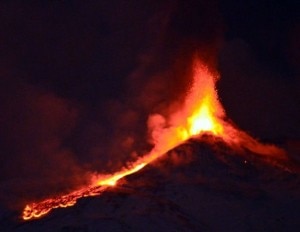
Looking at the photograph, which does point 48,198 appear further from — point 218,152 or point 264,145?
point 264,145

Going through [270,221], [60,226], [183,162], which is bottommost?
[270,221]

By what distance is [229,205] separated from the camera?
Result: 65.2m

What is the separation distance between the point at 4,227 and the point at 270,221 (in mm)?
19754

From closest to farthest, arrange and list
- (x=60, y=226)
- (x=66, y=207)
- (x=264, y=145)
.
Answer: (x=60, y=226), (x=66, y=207), (x=264, y=145)

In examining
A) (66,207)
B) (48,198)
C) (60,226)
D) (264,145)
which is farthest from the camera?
(264,145)

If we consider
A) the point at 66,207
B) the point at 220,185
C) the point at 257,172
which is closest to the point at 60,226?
the point at 66,207

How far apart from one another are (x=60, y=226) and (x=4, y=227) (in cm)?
533

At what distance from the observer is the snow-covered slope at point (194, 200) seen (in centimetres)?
6094

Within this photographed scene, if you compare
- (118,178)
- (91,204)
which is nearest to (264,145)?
(118,178)

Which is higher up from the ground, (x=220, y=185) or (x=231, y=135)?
(x=231, y=135)

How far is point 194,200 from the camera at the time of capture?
64.9 meters

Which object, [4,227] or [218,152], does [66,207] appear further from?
[218,152]

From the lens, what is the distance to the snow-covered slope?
6094 centimetres

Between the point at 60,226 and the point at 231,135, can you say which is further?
the point at 231,135
